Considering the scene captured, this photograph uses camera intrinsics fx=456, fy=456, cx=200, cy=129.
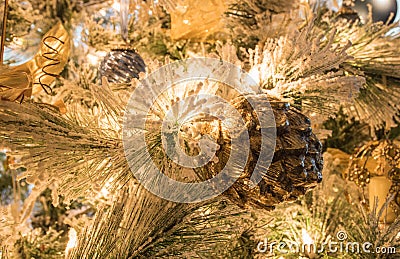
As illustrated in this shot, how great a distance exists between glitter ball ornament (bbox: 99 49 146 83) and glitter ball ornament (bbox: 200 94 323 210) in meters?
0.22

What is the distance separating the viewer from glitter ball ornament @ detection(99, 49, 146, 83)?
0.53 m

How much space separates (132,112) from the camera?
12.7 inches

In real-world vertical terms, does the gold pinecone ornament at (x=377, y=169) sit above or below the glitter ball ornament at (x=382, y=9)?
below

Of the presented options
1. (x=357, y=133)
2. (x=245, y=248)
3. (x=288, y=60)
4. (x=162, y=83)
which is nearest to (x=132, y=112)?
(x=162, y=83)

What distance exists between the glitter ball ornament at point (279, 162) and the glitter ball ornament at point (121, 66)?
22 cm

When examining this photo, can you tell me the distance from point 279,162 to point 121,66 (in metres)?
0.27

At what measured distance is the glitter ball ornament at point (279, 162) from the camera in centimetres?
33

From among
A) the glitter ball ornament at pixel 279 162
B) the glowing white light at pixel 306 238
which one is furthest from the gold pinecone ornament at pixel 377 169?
the glitter ball ornament at pixel 279 162

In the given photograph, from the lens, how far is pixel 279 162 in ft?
1.10

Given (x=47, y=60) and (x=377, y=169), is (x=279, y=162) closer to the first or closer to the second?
(x=47, y=60)

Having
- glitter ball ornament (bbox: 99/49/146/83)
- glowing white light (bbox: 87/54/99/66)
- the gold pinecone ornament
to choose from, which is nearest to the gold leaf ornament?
glitter ball ornament (bbox: 99/49/146/83)

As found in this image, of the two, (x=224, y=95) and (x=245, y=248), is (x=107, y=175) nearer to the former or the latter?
(x=224, y=95)

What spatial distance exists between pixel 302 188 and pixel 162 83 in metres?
0.13

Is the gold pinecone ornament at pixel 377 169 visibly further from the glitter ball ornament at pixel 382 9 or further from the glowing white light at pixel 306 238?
the glitter ball ornament at pixel 382 9
